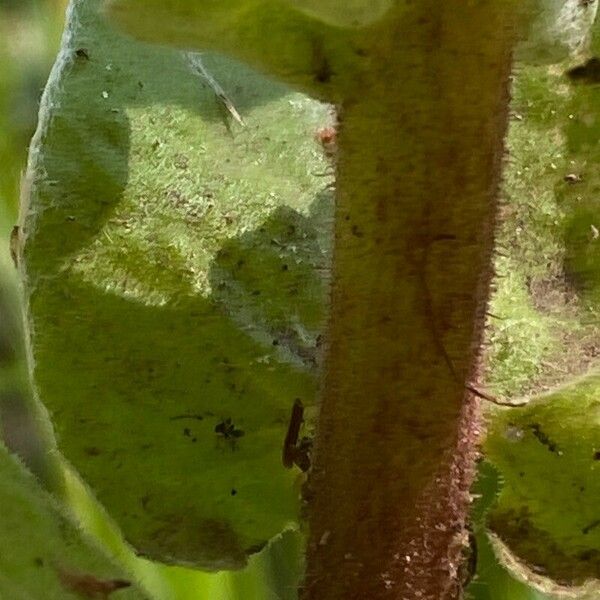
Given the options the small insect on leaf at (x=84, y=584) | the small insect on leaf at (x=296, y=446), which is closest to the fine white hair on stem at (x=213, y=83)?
the small insect on leaf at (x=296, y=446)

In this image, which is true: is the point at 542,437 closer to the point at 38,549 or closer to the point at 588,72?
the point at 588,72

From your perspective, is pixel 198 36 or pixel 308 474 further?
pixel 308 474

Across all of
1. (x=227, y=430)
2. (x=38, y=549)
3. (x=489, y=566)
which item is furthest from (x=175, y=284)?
(x=489, y=566)

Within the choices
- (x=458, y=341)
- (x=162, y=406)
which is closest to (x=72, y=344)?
(x=162, y=406)

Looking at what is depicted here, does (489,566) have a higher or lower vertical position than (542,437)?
lower

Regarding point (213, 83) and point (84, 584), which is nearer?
point (84, 584)

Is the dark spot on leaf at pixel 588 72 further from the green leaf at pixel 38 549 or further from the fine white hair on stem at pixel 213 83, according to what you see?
the green leaf at pixel 38 549

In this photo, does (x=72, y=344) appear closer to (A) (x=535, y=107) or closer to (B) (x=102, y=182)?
(B) (x=102, y=182)

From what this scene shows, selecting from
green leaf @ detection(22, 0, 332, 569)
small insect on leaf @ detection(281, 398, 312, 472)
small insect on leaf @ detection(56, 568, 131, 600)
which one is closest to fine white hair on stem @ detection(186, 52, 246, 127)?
green leaf @ detection(22, 0, 332, 569)
